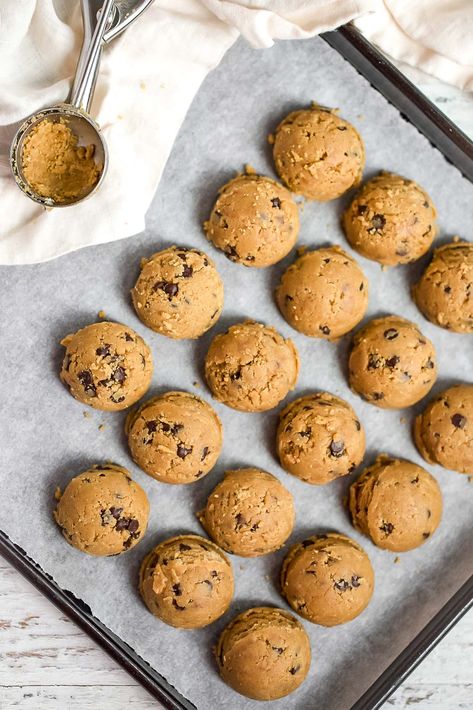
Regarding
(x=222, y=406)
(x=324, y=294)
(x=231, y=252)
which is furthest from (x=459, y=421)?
(x=231, y=252)

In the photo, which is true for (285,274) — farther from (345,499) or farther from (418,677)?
(418,677)

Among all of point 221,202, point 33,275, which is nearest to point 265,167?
point 221,202

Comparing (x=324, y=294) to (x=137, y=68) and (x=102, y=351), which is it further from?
(x=137, y=68)

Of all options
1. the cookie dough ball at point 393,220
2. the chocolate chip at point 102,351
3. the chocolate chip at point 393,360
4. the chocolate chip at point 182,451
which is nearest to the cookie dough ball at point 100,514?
the chocolate chip at point 182,451

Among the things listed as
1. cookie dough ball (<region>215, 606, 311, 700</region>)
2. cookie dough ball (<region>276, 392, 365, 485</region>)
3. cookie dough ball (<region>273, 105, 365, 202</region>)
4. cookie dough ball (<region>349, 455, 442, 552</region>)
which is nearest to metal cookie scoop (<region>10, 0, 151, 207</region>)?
cookie dough ball (<region>273, 105, 365, 202</region>)

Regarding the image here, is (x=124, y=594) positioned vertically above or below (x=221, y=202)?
below
